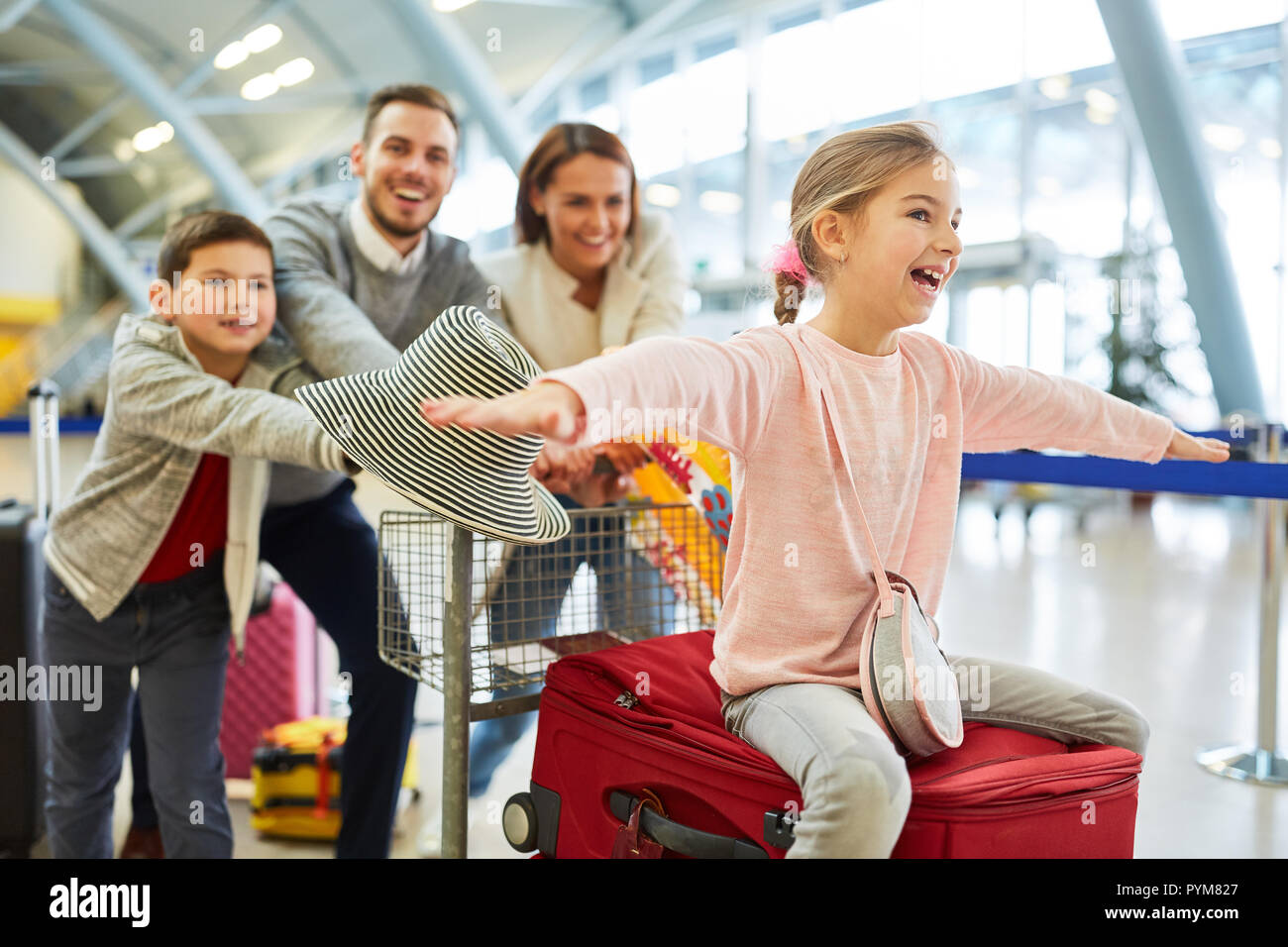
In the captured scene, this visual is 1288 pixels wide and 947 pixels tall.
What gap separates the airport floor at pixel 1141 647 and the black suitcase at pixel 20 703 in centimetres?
25

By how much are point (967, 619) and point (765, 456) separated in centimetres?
418

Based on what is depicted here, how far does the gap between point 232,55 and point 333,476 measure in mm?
13391

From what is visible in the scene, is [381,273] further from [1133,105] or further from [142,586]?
[1133,105]

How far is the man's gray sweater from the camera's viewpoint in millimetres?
2010

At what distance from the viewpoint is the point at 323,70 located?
44.9ft

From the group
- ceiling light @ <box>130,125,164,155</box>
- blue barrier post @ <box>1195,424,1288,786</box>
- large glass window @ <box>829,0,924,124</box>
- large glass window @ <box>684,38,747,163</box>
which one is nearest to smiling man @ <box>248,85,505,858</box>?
blue barrier post @ <box>1195,424,1288,786</box>

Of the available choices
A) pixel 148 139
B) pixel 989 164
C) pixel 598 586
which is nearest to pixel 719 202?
pixel 989 164

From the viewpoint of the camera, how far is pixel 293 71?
14.0 m

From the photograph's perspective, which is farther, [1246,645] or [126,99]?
[126,99]

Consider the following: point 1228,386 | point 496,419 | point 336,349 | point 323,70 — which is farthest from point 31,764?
point 323,70

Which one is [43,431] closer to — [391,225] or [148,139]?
[391,225]

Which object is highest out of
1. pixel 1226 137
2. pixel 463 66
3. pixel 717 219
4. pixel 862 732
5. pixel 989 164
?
pixel 463 66

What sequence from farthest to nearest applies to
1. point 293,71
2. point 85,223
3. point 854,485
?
point 85,223, point 293,71, point 854,485

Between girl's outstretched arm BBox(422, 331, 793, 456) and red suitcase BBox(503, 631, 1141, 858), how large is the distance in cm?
40
